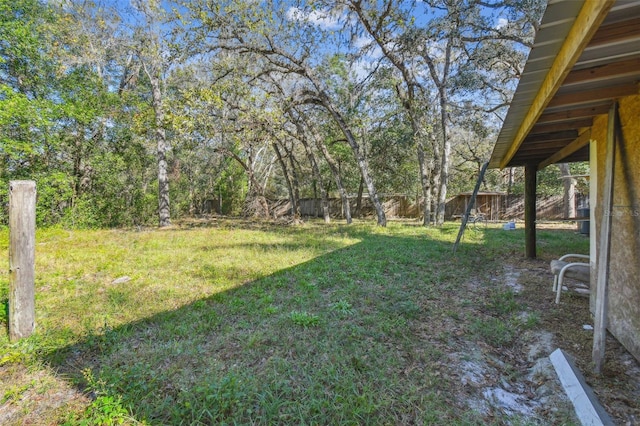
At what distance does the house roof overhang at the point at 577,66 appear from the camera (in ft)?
4.01

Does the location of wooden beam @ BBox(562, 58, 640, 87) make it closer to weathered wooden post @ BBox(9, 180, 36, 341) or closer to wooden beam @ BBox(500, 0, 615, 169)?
wooden beam @ BBox(500, 0, 615, 169)

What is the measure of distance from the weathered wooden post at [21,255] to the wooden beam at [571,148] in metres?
5.24

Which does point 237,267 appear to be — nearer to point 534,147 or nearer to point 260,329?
point 260,329

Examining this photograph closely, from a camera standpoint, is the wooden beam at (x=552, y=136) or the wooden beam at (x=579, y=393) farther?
the wooden beam at (x=552, y=136)

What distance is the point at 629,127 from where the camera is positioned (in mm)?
2166

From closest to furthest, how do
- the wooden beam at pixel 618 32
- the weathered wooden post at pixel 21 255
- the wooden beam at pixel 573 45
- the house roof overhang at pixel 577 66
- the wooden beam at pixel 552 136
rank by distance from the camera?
the wooden beam at pixel 573 45
the house roof overhang at pixel 577 66
the wooden beam at pixel 618 32
the weathered wooden post at pixel 21 255
the wooden beam at pixel 552 136

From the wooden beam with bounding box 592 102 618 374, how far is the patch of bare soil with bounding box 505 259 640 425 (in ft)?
0.44

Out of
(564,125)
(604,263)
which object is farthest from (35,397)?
(564,125)

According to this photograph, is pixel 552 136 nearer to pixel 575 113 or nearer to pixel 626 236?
pixel 575 113

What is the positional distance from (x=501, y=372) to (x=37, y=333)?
381cm

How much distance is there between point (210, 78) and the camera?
33.4 feet

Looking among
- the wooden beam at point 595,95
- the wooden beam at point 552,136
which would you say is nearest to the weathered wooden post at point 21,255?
the wooden beam at point 595,95

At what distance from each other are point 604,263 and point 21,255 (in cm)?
447

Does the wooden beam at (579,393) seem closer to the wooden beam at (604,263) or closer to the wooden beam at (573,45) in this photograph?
the wooden beam at (604,263)
